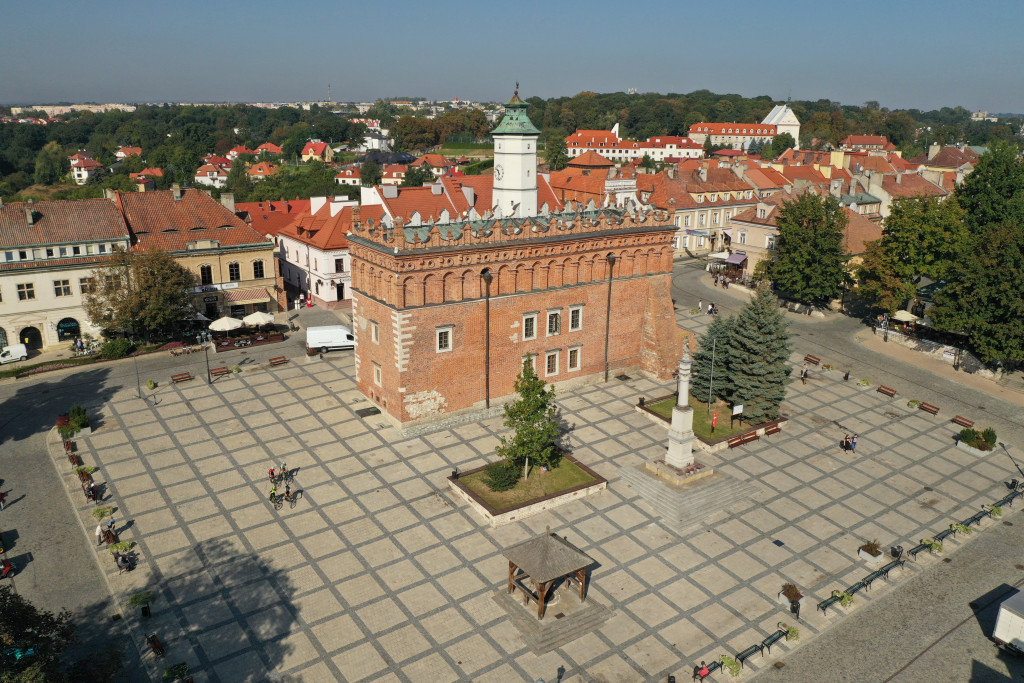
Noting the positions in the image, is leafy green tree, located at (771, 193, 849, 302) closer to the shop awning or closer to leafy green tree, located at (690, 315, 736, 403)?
leafy green tree, located at (690, 315, 736, 403)

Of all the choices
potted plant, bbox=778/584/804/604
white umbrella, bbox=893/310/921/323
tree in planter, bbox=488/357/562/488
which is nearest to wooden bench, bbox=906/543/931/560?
potted plant, bbox=778/584/804/604

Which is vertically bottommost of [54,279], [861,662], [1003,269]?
[861,662]

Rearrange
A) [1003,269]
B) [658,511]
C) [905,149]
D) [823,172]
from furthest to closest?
[905,149] → [823,172] → [1003,269] → [658,511]

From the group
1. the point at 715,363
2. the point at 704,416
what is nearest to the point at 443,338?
the point at 704,416

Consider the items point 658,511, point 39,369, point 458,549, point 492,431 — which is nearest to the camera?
point 458,549

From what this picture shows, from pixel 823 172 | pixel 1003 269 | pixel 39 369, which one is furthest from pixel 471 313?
pixel 823 172

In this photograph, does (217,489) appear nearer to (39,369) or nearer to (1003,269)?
(39,369)

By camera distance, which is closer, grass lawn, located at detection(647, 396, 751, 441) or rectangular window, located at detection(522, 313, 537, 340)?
grass lawn, located at detection(647, 396, 751, 441)
